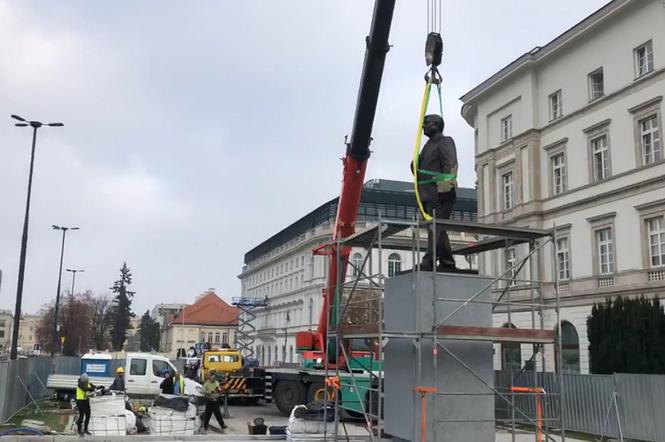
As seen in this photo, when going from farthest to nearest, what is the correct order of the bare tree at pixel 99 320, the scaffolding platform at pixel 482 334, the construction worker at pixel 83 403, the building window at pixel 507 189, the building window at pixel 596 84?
the bare tree at pixel 99 320 → the building window at pixel 507 189 → the building window at pixel 596 84 → the construction worker at pixel 83 403 → the scaffolding platform at pixel 482 334

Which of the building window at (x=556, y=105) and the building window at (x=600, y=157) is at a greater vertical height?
the building window at (x=556, y=105)

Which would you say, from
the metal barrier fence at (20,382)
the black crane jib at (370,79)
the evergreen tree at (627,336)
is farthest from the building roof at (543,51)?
the metal barrier fence at (20,382)

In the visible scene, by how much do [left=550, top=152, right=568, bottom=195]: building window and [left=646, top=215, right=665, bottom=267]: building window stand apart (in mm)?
6512

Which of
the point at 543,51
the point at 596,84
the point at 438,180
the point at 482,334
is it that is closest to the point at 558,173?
the point at 596,84

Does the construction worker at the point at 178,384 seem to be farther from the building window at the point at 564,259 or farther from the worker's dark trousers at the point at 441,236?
the building window at the point at 564,259

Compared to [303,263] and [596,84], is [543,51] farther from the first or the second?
[303,263]

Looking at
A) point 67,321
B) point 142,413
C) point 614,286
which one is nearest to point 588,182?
point 614,286

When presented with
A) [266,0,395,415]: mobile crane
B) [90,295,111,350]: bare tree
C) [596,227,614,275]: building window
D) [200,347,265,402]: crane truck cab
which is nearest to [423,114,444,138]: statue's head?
[266,0,395,415]: mobile crane

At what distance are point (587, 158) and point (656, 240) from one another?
6092mm

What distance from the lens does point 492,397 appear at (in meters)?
10.2

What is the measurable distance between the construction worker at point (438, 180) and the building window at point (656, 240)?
876 inches

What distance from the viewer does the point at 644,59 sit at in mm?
31578

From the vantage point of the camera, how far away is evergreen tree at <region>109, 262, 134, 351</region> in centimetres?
9775

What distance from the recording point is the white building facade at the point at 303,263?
72.8 metres
